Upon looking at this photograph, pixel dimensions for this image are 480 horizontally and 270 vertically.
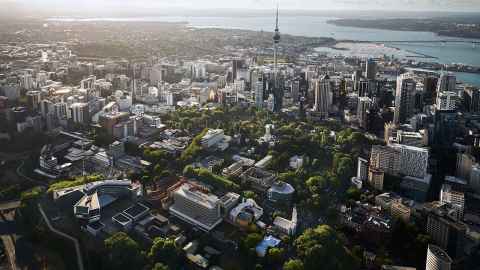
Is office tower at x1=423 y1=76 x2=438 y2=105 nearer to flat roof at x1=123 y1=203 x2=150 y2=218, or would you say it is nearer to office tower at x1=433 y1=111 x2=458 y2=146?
office tower at x1=433 y1=111 x2=458 y2=146

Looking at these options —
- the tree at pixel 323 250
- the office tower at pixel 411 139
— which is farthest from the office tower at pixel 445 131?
the tree at pixel 323 250

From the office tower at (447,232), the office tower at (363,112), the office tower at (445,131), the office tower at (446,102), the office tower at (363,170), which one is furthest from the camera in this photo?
the office tower at (446,102)

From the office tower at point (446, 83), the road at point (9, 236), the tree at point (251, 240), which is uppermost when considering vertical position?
the office tower at point (446, 83)

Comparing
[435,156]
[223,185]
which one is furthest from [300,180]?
[435,156]

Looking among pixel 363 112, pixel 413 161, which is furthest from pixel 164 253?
pixel 363 112

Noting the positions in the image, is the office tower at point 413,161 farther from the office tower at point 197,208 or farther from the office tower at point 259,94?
the office tower at point 259,94

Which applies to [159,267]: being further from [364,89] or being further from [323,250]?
[364,89]

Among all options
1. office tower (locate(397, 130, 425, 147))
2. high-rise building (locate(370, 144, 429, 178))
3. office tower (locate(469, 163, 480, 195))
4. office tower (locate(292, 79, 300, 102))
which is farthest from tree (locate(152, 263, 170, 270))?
office tower (locate(292, 79, 300, 102))
